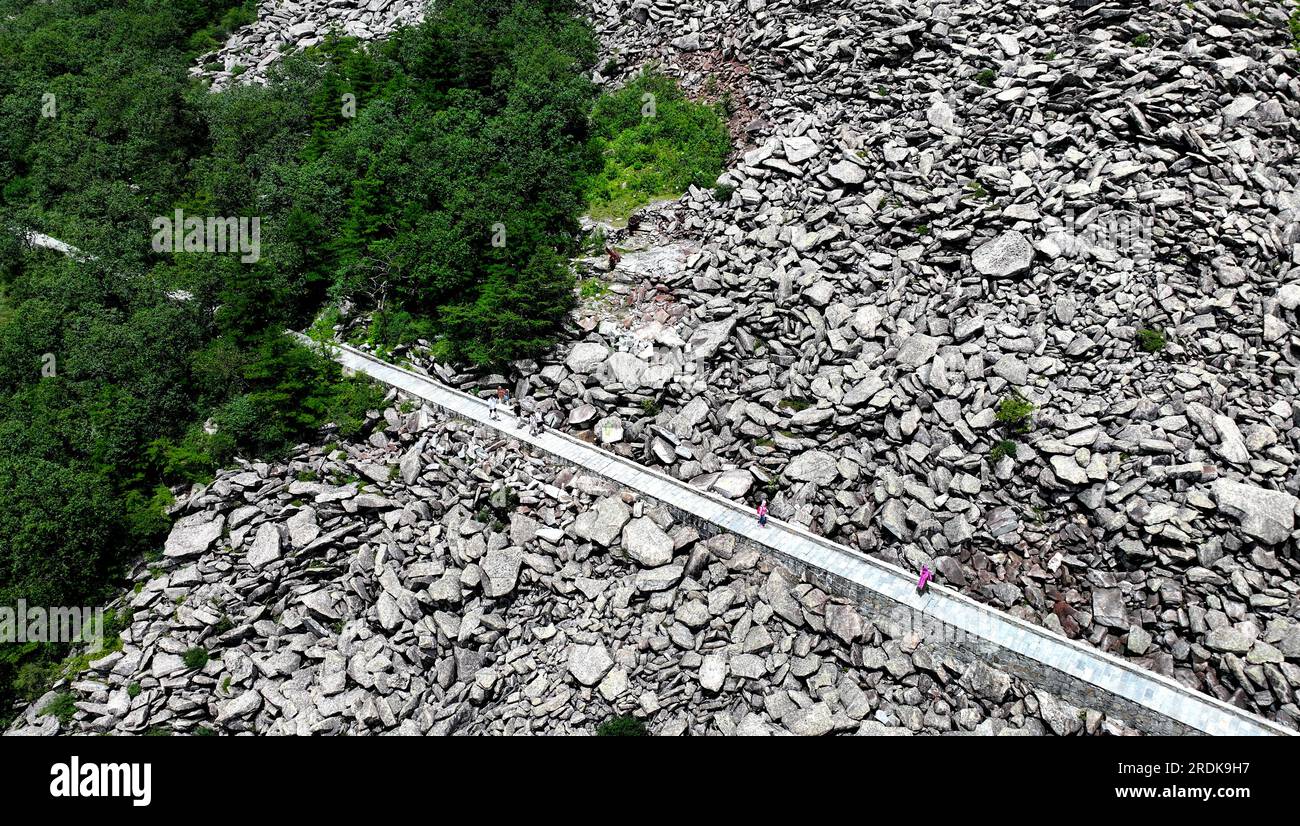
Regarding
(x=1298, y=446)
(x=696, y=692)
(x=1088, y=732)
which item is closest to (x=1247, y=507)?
(x=1298, y=446)

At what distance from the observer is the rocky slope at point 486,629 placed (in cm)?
2283

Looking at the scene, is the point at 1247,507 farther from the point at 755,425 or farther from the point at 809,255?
the point at 809,255

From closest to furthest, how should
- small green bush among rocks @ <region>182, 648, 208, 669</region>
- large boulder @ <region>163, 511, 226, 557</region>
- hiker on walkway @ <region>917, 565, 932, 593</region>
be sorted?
hiker on walkway @ <region>917, 565, 932, 593</region>, small green bush among rocks @ <region>182, 648, 208, 669</region>, large boulder @ <region>163, 511, 226, 557</region>

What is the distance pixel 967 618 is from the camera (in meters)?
22.6

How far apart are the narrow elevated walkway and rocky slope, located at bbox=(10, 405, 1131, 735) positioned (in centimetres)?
58

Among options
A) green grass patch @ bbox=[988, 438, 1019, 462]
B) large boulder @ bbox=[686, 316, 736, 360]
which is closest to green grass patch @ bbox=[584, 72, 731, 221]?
large boulder @ bbox=[686, 316, 736, 360]

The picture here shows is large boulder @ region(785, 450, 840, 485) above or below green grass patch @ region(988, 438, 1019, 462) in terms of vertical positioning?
below

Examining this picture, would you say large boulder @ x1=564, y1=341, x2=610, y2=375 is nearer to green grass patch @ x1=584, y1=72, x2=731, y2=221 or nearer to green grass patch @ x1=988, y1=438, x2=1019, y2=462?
green grass patch @ x1=584, y1=72, x2=731, y2=221

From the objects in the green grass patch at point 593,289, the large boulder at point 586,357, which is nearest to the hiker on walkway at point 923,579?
the large boulder at point 586,357

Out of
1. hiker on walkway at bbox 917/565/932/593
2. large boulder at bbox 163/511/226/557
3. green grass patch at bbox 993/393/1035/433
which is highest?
green grass patch at bbox 993/393/1035/433

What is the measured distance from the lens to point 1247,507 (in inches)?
866

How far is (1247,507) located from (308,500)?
31.9 m

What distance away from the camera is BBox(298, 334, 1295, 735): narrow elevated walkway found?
1995 cm

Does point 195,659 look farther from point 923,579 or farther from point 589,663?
point 923,579
